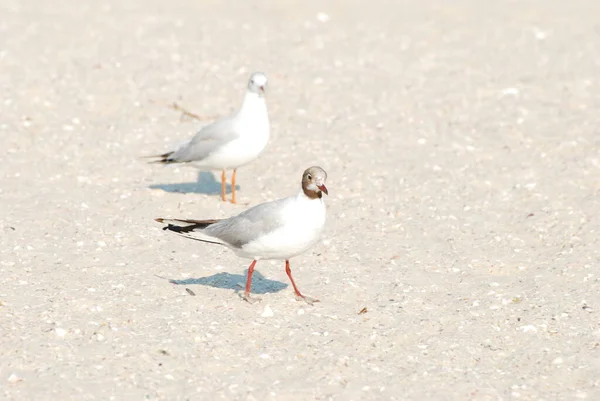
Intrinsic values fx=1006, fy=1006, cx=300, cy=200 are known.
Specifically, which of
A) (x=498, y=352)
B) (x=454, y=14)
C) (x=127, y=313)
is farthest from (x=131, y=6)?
(x=498, y=352)

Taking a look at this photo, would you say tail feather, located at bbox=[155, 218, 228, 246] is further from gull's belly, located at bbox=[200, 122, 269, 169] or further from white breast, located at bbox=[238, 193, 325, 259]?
gull's belly, located at bbox=[200, 122, 269, 169]

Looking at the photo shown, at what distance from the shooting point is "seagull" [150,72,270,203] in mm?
10383

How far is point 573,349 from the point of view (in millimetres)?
7223

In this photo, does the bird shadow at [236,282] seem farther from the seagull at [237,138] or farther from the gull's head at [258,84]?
the gull's head at [258,84]

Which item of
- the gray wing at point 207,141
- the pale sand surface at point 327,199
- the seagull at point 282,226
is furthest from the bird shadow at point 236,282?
the gray wing at point 207,141

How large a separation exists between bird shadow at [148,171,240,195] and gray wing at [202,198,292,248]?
3070 millimetres

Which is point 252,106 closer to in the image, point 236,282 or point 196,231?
point 236,282

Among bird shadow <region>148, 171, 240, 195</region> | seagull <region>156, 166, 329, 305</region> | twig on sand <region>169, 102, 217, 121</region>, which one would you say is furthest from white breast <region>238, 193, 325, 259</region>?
twig on sand <region>169, 102, 217, 121</region>

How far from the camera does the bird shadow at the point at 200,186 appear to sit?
36.0ft

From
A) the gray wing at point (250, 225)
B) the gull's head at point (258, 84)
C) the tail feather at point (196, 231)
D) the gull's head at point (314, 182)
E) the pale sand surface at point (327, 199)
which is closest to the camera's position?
the pale sand surface at point (327, 199)

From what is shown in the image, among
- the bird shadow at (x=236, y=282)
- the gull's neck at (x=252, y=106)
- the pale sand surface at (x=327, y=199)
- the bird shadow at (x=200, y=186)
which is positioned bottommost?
the bird shadow at (x=200, y=186)

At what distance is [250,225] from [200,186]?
3.79 metres

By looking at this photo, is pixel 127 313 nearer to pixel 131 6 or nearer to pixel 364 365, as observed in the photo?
pixel 364 365

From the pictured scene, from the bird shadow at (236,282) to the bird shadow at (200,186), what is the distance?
8.19 ft
